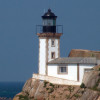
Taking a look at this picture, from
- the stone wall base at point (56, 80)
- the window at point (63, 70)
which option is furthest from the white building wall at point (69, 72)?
the stone wall base at point (56, 80)

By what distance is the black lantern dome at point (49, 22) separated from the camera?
261ft

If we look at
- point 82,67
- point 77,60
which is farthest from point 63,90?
point 77,60

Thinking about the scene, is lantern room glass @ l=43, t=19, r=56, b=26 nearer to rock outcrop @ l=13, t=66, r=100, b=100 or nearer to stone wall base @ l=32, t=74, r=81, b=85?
stone wall base @ l=32, t=74, r=81, b=85

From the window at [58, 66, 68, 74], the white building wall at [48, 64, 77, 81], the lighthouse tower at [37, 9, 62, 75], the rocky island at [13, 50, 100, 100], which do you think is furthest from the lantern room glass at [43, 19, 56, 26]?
the window at [58, 66, 68, 74]

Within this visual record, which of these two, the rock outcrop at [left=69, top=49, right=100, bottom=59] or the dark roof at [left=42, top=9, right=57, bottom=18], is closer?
the rock outcrop at [left=69, top=49, right=100, bottom=59]

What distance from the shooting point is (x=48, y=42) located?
258 ft

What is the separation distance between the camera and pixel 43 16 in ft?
262

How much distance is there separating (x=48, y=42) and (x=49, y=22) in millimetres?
2856

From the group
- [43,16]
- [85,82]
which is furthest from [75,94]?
[43,16]

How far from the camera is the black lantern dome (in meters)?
79.5

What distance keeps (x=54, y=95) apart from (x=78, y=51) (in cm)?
904

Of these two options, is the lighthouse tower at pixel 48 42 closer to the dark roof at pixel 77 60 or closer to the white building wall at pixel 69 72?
the white building wall at pixel 69 72

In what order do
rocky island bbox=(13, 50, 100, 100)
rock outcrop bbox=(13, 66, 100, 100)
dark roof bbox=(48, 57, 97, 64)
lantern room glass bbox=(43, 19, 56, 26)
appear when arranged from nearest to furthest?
1. rock outcrop bbox=(13, 66, 100, 100)
2. rocky island bbox=(13, 50, 100, 100)
3. dark roof bbox=(48, 57, 97, 64)
4. lantern room glass bbox=(43, 19, 56, 26)

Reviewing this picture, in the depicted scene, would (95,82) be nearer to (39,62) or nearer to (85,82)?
(85,82)
